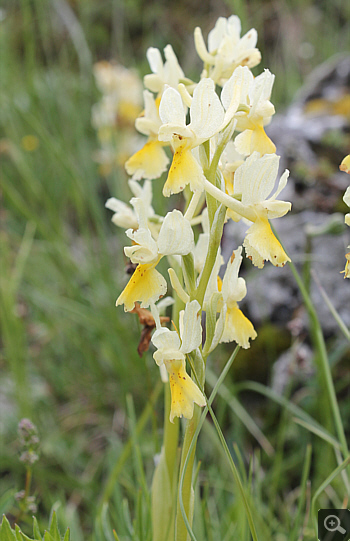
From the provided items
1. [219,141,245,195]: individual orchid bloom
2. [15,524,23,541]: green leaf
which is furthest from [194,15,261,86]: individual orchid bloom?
[15,524,23,541]: green leaf

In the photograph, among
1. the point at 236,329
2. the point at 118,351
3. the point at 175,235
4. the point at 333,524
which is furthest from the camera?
the point at 118,351

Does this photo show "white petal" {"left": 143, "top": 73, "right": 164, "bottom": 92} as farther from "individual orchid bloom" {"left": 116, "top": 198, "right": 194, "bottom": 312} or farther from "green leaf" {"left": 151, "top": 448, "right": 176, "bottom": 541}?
"green leaf" {"left": 151, "top": 448, "right": 176, "bottom": 541}

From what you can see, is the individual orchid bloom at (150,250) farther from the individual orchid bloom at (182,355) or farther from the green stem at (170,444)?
the green stem at (170,444)

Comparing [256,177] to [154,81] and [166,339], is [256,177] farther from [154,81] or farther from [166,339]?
[154,81]

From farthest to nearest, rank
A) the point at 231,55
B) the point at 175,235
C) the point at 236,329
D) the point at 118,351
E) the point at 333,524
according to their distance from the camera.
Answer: the point at 118,351 < the point at 333,524 < the point at 231,55 < the point at 236,329 < the point at 175,235

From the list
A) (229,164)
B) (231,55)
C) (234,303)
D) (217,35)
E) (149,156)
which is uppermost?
(217,35)

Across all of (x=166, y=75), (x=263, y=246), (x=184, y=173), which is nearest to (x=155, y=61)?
(x=166, y=75)
